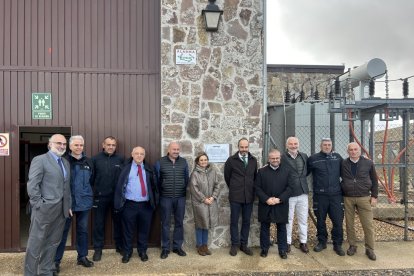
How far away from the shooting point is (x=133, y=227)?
5551 mm

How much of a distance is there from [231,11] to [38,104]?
10.1ft

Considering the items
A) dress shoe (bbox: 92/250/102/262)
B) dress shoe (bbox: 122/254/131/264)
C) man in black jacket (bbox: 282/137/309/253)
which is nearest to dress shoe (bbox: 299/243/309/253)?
man in black jacket (bbox: 282/137/309/253)

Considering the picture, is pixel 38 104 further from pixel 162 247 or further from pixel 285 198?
pixel 285 198

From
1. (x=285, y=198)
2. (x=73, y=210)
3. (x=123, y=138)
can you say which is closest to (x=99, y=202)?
(x=73, y=210)

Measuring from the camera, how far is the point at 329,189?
5.90 m

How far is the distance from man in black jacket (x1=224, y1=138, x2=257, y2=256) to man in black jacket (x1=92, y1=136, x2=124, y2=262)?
154 cm

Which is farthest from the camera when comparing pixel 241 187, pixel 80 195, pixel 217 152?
pixel 217 152

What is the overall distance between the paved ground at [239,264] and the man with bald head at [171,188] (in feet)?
1.14

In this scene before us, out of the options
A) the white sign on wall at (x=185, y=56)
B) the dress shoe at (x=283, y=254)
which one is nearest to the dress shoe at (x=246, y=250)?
the dress shoe at (x=283, y=254)

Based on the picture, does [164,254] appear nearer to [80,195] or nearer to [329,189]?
[80,195]

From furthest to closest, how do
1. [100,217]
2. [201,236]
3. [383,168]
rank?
1. [383,168]
2. [201,236]
3. [100,217]

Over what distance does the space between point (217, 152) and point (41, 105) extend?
8.47ft

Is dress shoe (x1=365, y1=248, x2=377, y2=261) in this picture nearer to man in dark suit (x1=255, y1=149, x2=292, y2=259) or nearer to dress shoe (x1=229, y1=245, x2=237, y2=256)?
man in dark suit (x1=255, y1=149, x2=292, y2=259)

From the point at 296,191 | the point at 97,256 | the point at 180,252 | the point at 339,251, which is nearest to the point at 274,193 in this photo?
the point at 296,191
